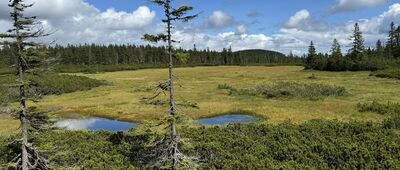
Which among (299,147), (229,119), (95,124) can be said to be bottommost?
(95,124)

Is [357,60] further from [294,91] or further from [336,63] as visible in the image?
[294,91]

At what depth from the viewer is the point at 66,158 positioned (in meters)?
24.0

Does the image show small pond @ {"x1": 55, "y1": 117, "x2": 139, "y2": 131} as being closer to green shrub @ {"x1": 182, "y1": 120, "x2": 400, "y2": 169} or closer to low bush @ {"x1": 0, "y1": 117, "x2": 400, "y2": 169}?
low bush @ {"x1": 0, "y1": 117, "x2": 400, "y2": 169}

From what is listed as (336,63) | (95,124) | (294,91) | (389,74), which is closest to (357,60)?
(336,63)

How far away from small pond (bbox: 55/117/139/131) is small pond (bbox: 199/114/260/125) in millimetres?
7013

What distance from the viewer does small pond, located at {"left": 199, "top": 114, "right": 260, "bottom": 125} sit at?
4131 centimetres

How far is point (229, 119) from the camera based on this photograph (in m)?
43.2

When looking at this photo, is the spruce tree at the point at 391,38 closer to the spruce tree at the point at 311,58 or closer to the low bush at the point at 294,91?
the spruce tree at the point at 311,58

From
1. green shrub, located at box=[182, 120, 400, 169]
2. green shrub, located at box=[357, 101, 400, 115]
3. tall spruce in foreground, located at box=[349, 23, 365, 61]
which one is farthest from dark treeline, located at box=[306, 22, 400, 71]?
green shrub, located at box=[182, 120, 400, 169]

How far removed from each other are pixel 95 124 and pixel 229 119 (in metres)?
13.4

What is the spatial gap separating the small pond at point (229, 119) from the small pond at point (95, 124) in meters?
7.01

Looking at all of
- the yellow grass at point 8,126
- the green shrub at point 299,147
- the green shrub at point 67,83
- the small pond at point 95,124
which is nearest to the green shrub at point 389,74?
the green shrub at point 299,147

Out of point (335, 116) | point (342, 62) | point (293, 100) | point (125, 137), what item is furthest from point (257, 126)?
point (342, 62)

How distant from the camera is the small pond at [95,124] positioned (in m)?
40.5
